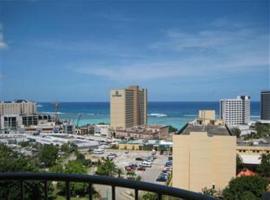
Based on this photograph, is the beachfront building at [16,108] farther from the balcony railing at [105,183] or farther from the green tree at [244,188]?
the balcony railing at [105,183]

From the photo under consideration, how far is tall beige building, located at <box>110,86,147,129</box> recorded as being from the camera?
18.8 m

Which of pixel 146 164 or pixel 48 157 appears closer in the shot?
pixel 48 157

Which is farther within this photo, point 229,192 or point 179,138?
point 179,138

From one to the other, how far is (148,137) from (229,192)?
11219 mm

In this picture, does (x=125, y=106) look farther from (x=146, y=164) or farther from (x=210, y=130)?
(x=210, y=130)

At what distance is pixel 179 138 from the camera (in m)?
6.12

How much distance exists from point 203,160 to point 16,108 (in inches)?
573

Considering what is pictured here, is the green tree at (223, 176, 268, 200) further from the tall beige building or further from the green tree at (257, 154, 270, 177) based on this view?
the tall beige building

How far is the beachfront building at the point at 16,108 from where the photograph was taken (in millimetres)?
18312

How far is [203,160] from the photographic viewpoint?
6.16 m

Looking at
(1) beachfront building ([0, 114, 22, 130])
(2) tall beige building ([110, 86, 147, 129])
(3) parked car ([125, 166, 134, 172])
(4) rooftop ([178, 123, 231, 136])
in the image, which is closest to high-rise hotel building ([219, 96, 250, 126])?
(2) tall beige building ([110, 86, 147, 129])

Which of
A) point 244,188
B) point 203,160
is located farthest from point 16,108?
point 244,188

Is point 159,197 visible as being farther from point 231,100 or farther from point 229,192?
point 231,100

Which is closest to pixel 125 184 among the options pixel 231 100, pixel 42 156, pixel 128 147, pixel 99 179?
pixel 99 179
